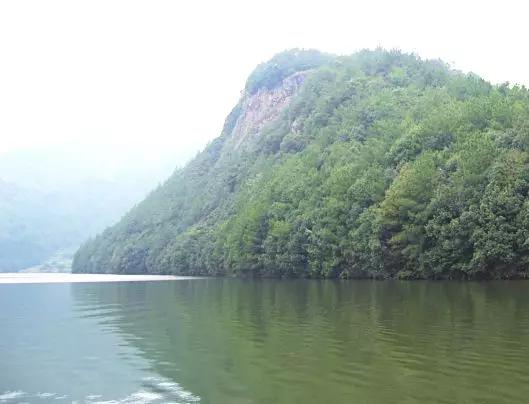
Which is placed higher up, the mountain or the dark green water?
the mountain

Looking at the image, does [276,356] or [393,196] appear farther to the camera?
[393,196]

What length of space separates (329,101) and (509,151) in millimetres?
104337

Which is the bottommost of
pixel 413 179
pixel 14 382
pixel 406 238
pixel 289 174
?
pixel 14 382

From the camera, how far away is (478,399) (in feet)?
49.3

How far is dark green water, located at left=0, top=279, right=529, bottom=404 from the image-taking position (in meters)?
16.5

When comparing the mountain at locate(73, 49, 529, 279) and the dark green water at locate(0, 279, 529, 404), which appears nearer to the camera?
the dark green water at locate(0, 279, 529, 404)

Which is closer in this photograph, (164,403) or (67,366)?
(164,403)

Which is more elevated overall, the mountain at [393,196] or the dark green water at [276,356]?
the mountain at [393,196]

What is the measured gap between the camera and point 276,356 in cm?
2195

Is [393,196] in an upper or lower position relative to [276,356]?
upper

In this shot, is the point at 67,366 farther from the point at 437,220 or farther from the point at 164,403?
the point at 437,220

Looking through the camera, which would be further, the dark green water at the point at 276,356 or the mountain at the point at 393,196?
the mountain at the point at 393,196

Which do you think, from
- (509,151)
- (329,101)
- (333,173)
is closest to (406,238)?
(509,151)

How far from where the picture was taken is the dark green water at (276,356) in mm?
16547
